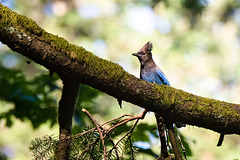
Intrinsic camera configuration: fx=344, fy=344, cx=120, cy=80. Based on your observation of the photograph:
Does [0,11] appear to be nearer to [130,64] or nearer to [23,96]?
[23,96]

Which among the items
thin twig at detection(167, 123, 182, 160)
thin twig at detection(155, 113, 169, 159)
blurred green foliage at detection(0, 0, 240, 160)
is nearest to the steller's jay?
thin twig at detection(155, 113, 169, 159)

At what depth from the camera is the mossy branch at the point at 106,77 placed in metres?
1.51

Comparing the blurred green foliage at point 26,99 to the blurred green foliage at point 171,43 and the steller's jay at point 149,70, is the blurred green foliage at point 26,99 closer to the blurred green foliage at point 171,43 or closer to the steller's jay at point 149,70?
the steller's jay at point 149,70

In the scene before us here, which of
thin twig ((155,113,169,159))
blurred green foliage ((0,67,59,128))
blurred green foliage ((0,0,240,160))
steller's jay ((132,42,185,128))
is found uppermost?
blurred green foliage ((0,0,240,160))

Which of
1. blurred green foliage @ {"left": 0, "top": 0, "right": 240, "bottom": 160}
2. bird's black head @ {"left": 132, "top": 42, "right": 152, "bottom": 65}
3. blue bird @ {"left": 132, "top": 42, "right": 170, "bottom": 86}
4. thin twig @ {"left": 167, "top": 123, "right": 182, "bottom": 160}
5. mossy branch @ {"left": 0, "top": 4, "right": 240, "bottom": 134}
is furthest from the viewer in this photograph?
blurred green foliage @ {"left": 0, "top": 0, "right": 240, "bottom": 160}

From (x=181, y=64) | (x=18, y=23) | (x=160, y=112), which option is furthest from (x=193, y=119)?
(x=181, y=64)

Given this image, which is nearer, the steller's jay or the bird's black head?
the steller's jay

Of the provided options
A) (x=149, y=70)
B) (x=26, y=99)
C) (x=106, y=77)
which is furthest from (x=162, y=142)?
(x=149, y=70)

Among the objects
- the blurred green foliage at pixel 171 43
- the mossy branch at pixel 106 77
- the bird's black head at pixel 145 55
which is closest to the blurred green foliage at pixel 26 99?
the bird's black head at pixel 145 55

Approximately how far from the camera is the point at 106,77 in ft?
5.34

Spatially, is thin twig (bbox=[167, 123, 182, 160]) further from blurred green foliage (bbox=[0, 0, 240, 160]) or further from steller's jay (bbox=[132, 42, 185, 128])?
blurred green foliage (bbox=[0, 0, 240, 160])

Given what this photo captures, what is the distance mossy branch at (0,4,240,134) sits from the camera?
4.94 ft

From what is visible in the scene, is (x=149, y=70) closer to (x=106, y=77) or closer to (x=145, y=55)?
(x=145, y=55)

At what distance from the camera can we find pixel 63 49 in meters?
1.57
